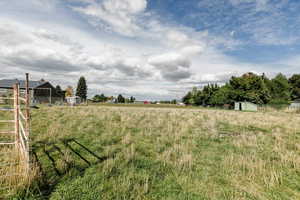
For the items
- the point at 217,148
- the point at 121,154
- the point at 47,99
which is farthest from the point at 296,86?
the point at 47,99

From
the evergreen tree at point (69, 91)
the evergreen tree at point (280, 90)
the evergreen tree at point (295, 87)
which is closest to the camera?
the evergreen tree at point (280, 90)

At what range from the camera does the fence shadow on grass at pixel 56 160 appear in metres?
3.51

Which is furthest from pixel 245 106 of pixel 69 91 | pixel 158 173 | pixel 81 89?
pixel 69 91

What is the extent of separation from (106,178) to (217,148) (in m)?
4.87

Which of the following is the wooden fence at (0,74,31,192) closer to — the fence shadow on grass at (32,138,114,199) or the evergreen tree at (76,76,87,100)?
the fence shadow on grass at (32,138,114,199)

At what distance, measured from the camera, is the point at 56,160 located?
4.78m

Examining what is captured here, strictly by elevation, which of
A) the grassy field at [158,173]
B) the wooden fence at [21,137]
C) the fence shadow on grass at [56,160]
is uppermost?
the wooden fence at [21,137]

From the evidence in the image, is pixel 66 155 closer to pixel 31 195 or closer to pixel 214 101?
pixel 31 195

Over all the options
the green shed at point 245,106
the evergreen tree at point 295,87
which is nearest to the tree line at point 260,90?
the evergreen tree at point 295,87

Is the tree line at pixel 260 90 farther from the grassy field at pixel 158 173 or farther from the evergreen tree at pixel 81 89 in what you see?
the evergreen tree at pixel 81 89

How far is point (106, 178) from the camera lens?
3.90 m

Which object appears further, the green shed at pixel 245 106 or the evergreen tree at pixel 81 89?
the evergreen tree at pixel 81 89

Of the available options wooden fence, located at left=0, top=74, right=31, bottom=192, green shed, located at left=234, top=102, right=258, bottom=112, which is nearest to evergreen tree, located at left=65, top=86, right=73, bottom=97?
green shed, located at left=234, top=102, right=258, bottom=112

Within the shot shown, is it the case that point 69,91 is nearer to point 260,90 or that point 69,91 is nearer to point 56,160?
point 260,90
